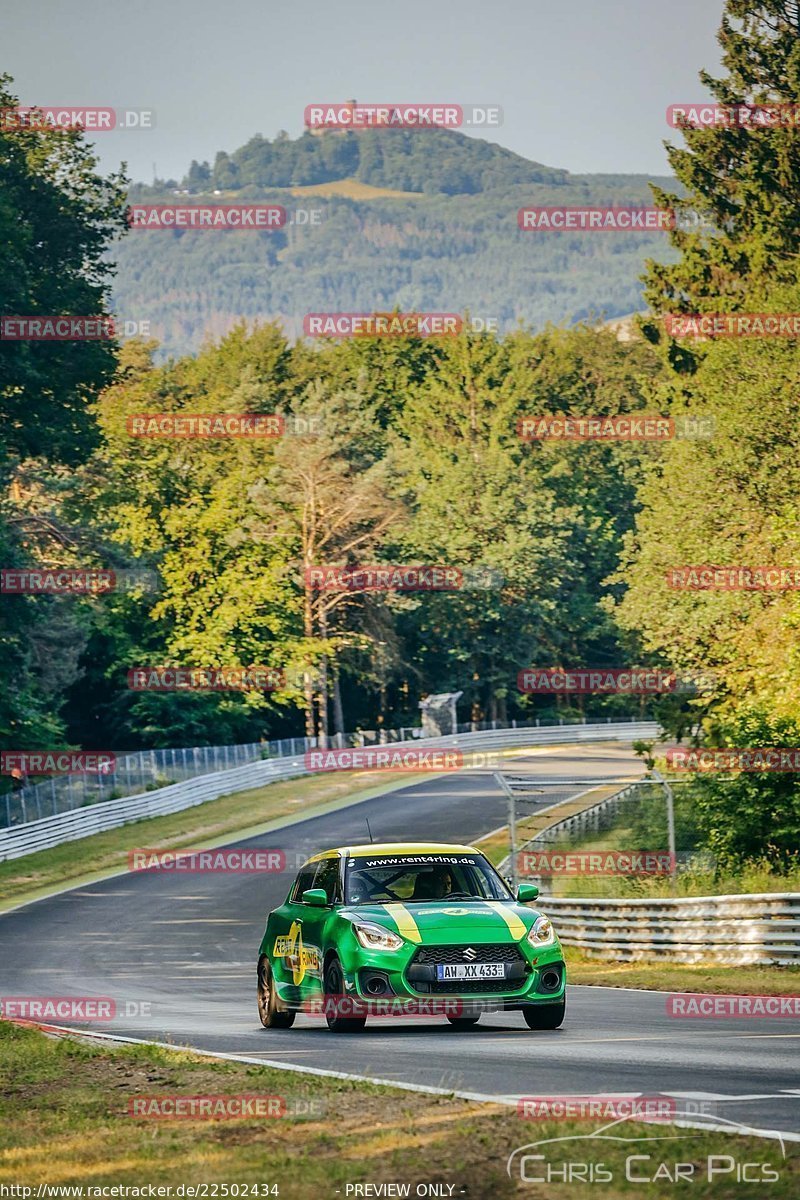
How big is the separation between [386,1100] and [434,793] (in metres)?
55.2

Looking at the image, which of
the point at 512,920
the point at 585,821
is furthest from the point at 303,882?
the point at 585,821

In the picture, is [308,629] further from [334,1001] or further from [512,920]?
[512,920]

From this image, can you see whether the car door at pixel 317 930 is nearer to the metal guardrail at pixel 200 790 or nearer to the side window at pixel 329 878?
the side window at pixel 329 878

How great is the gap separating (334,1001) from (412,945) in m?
1.15

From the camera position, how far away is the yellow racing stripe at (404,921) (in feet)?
47.1

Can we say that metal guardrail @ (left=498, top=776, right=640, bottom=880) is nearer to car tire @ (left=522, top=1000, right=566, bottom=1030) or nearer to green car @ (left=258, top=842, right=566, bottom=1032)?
green car @ (left=258, top=842, right=566, bottom=1032)

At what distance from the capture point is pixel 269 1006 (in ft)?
54.2

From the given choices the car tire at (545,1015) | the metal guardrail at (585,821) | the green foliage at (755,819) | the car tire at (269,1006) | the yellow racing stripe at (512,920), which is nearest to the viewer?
the yellow racing stripe at (512,920)

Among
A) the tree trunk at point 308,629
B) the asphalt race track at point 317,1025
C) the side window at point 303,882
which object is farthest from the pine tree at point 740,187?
the side window at point 303,882

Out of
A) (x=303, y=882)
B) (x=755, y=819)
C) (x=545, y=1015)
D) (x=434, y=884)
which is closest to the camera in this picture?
(x=545, y=1015)

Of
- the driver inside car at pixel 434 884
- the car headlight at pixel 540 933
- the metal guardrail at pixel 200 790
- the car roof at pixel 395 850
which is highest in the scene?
the car roof at pixel 395 850

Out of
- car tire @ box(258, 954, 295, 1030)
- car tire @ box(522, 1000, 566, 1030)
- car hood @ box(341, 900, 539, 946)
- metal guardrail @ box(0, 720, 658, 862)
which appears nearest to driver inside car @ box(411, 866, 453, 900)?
car hood @ box(341, 900, 539, 946)

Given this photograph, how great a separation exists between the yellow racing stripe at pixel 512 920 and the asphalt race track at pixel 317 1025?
32.4 inches

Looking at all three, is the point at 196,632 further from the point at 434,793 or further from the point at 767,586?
the point at 767,586
